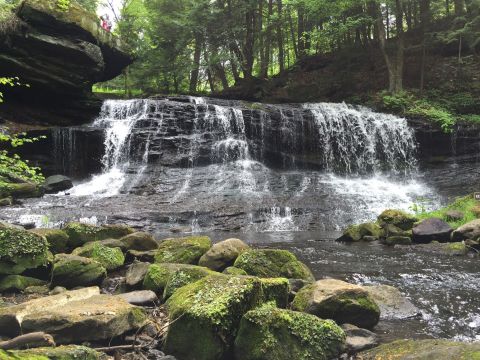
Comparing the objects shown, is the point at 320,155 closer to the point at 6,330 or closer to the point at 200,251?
the point at 200,251

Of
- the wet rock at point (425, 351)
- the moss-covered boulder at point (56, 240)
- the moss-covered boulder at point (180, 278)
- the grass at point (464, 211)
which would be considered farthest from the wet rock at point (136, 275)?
the grass at point (464, 211)

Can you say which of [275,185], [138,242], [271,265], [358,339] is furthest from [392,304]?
[275,185]

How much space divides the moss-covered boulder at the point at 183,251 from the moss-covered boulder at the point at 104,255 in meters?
0.70

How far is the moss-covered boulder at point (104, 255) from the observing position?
7125 mm

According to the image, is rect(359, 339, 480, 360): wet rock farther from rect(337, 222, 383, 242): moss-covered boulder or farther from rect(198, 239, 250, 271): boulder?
rect(337, 222, 383, 242): moss-covered boulder

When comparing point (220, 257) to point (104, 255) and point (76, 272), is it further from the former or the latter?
point (76, 272)

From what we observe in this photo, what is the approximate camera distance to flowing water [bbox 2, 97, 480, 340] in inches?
308

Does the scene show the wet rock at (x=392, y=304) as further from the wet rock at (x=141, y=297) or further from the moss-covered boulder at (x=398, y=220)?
the moss-covered boulder at (x=398, y=220)

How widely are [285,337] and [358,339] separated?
97 centimetres

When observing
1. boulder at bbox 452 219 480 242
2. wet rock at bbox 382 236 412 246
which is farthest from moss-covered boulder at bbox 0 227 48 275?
boulder at bbox 452 219 480 242

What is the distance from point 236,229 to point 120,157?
915cm

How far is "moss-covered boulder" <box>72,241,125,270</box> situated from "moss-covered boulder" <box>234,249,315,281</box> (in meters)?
2.28

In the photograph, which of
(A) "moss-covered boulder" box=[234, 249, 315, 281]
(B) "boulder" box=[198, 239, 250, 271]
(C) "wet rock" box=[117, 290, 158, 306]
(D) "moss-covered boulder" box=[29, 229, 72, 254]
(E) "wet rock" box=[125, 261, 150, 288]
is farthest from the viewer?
(D) "moss-covered boulder" box=[29, 229, 72, 254]

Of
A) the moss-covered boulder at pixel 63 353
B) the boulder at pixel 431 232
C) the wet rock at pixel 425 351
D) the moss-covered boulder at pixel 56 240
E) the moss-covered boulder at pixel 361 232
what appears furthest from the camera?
the moss-covered boulder at pixel 361 232
